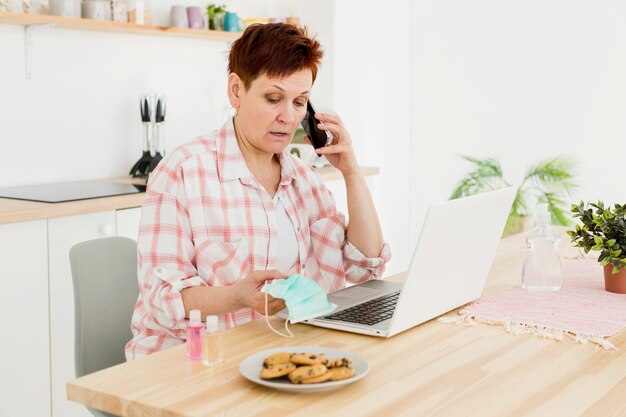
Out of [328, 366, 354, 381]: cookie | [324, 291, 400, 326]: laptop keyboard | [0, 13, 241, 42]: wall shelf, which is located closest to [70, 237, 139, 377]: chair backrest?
[324, 291, 400, 326]: laptop keyboard

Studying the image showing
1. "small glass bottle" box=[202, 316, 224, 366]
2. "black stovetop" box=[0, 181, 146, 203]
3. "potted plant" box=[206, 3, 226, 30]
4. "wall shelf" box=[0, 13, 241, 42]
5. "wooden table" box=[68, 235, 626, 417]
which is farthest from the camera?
"potted plant" box=[206, 3, 226, 30]

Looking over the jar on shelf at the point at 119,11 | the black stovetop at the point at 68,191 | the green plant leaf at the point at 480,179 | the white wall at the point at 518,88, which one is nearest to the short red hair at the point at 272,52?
the black stovetop at the point at 68,191

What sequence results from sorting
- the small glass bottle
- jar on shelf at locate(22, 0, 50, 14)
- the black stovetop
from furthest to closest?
jar on shelf at locate(22, 0, 50, 14) → the black stovetop → the small glass bottle

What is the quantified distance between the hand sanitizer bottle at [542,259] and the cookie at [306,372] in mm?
879

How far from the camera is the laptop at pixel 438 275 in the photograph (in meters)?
1.65

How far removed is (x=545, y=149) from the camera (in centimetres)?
485

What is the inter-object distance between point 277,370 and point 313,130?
89cm

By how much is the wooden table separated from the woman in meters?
0.23

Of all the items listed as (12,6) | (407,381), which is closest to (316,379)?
(407,381)

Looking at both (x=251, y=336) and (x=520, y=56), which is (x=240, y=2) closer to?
(x=520, y=56)

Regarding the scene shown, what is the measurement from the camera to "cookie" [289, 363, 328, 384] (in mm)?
1356

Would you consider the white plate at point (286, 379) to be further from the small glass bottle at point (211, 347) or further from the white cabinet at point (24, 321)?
the white cabinet at point (24, 321)

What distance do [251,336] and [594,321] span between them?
0.70 m

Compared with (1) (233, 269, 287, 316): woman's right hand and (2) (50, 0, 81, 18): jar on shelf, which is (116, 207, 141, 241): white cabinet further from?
(1) (233, 269, 287, 316): woman's right hand
